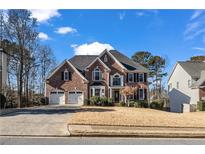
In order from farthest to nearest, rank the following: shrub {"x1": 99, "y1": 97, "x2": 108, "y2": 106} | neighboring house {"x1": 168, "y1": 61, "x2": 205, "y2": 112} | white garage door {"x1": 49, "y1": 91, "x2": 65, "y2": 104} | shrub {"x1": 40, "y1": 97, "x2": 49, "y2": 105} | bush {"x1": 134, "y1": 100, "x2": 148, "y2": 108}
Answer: neighboring house {"x1": 168, "y1": 61, "x2": 205, "y2": 112} < white garage door {"x1": 49, "y1": 91, "x2": 65, "y2": 104} < shrub {"x1": 40, "y1": 97, "x2": 49, "y2": 105} < bush {"x1": 134, "y1": 100, "x2": 148, "y2": 108} < shrub {"x1": 99, "y1": 97, "x2": 108, "y2": 106}

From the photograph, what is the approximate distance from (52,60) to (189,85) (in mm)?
14049

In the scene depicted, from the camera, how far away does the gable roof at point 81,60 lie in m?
36.6

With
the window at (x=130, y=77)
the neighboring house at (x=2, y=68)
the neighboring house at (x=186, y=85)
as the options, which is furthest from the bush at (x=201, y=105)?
the neighboring house at (x=2, y=68)

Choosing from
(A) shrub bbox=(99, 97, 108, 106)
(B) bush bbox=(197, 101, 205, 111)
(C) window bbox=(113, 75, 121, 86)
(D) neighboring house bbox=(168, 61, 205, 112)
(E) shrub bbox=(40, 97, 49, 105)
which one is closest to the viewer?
(B) bush bbox=(197, 101, 205, 111)

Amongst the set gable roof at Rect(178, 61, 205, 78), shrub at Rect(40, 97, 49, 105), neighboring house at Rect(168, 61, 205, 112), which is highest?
gable roof at Rect(178, 61, 205, 78)

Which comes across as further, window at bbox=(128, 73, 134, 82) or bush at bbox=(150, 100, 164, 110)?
window at bbox=(128, 73, 134, 82)

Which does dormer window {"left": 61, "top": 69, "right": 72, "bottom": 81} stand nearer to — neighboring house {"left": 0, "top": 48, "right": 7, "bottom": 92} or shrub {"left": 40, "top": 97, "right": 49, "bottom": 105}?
shrub {"left": 40, "top": 97, "right": 49, "bottom": 105}

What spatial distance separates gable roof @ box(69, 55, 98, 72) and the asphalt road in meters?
24.3

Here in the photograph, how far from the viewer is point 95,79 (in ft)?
118

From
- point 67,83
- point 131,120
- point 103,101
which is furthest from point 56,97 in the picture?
point 131,120

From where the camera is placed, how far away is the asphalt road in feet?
37.0

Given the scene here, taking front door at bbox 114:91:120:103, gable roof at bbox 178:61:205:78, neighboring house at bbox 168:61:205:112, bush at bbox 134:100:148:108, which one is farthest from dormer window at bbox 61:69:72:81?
gable roof at bbox 178:61:205:78

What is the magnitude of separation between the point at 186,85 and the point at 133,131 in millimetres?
25823

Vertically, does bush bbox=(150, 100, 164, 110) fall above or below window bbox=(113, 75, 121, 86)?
below
